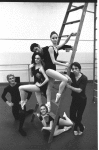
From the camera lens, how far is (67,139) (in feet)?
8.76

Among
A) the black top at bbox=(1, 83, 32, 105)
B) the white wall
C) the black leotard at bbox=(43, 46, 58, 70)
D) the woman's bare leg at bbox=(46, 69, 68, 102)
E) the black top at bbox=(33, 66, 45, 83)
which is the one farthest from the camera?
the white wall

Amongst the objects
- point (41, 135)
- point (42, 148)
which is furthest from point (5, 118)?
point (42, 148)

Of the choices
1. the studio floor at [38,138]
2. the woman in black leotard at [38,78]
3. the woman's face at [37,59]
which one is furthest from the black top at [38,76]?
the studio floor at [38,138]

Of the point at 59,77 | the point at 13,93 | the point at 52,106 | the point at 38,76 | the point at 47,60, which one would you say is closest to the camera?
the point at 59,77

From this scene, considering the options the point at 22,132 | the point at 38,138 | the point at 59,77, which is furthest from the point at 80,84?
the point at 22,132

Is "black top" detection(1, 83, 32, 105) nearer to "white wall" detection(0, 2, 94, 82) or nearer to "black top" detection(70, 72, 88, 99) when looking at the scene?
"black top" detection(70, 72, 88, 99)

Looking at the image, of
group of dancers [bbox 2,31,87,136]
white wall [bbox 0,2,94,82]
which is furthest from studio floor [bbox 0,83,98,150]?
white wall [bbox 0,2,94,82]

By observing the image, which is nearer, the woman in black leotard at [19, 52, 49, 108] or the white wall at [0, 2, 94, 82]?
the woman in black leotard at [19, 52, 49, 108]

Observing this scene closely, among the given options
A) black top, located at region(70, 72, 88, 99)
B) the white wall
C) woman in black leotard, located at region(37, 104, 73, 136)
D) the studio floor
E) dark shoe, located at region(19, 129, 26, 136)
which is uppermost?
the white wall

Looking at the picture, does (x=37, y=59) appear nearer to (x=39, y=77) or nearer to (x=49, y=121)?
(x=39, y=77)

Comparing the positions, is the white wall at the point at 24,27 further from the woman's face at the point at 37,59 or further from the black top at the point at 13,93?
the woman's face at the point at 37,59

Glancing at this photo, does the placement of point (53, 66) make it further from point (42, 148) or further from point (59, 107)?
point (42, 148)

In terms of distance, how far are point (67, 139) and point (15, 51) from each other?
14.5 feet

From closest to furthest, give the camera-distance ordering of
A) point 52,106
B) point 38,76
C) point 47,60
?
point 47,60 → point 38,76 → point 52,106
